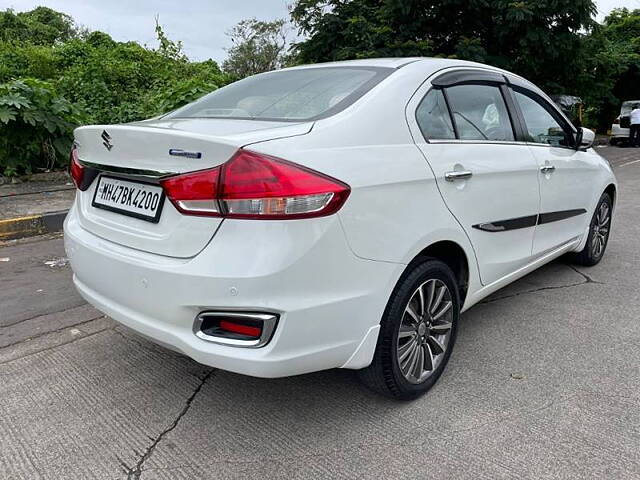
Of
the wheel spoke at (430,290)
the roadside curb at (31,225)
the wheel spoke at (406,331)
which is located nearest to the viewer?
the wheel spoke at (406,331)

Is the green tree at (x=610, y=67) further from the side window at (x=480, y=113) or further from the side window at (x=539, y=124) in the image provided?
the side window at (x=480, y=113)

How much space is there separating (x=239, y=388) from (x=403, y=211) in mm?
1245

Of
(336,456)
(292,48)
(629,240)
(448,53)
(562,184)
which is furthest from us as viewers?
(292,48)

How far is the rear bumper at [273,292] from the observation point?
77.0 inches

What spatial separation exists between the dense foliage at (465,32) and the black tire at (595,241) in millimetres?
8095

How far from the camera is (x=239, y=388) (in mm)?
2768

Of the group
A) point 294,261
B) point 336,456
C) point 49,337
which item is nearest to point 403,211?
point 294,261

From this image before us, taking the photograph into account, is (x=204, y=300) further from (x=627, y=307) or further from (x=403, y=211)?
(x=627, y=307)

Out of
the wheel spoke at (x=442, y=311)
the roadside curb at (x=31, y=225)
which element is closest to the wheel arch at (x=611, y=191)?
the wheel spoke at (x=442, y=311)

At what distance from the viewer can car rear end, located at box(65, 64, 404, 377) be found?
1.96 m

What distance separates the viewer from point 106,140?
7.91 feet

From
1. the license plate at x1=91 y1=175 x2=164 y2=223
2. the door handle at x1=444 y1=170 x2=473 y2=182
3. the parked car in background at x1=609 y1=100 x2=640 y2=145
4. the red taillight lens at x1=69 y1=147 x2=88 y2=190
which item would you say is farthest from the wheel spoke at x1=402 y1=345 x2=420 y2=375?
the parked car in background at x1=609 y1=100 x2=640 y2=145

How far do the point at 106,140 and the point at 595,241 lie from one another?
405 cm

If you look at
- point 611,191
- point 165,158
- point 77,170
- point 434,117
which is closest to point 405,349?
point 434,117
